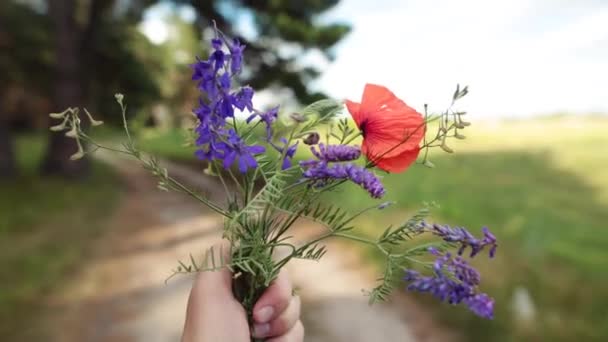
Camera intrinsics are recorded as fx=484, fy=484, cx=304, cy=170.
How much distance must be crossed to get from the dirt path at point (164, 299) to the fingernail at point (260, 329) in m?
2.24

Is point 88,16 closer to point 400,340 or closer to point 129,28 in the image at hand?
point 129,28

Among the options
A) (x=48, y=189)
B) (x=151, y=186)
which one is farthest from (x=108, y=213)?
(x=151, y=186)

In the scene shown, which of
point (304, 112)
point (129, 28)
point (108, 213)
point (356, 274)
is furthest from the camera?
point (129, 28)

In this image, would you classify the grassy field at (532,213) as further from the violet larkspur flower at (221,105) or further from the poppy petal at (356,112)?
the violet larkspur flower at (221,105)

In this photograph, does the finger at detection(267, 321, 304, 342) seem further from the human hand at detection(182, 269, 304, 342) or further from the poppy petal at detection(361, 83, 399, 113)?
the poppy petal at detection(361, 83, 399, 113)

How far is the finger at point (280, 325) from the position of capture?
3.27 feet

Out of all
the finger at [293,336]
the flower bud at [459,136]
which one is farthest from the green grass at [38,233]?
the flower bud at [459,136]

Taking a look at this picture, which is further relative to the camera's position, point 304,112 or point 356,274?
point 356,274

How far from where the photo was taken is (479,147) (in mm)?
10930

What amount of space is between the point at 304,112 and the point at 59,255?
5862 mm

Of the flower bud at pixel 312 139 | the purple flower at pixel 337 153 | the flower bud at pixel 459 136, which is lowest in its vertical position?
the flower bud at pixel 459 136

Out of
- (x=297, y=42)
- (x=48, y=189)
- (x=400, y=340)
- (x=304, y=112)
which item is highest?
(x=297, y=42)

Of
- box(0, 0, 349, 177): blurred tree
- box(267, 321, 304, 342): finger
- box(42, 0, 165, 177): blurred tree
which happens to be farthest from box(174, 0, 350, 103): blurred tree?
box(267, 321, 304, 342): finger

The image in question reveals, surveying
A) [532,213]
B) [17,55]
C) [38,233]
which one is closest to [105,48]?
[17,55]
